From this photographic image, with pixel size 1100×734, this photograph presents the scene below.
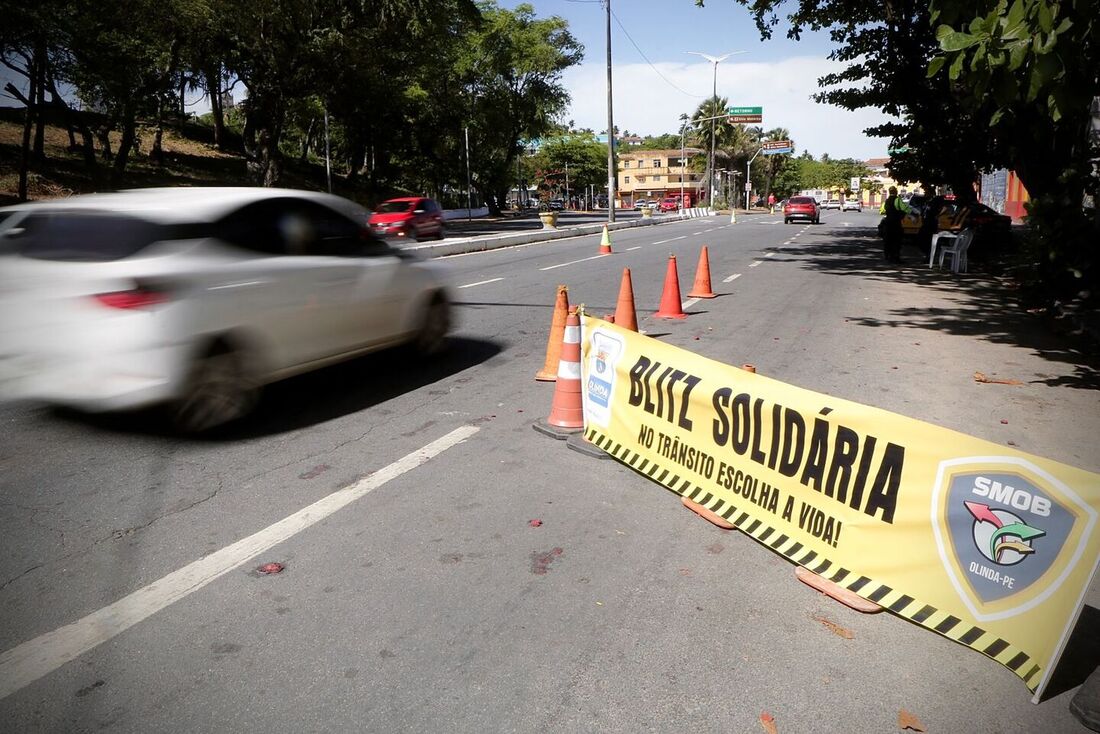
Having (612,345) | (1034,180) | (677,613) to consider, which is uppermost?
(1034,180)

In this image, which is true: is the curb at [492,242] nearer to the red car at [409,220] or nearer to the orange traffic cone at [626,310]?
the red car at [409,220]

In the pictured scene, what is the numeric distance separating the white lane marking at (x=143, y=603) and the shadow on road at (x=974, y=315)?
6.75 metres

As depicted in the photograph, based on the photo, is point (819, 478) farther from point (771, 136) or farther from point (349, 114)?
point (771, 136)

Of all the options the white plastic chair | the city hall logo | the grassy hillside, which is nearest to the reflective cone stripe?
the city hall logo

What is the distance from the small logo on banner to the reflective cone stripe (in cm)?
11

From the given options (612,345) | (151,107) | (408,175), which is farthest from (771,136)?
(612,345)

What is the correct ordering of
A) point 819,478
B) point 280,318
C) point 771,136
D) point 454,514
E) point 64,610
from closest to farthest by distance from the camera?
1. point 64,610
2. point 819,478
3. point 454,514
4. point 280,318
5. point 771,136

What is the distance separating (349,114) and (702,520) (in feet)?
148

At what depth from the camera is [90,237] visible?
16.4ft

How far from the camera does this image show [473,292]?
1317cm

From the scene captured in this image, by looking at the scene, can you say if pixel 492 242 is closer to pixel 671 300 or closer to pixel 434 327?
pixel 671 300

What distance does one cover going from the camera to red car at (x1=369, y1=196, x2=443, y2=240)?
2765 cm

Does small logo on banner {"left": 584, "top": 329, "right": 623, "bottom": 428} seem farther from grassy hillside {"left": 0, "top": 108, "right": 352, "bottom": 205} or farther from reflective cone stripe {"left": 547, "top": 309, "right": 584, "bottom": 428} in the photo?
grassy hillside {"left": 0, "top": 108, "right": 352, "bottom": 205}

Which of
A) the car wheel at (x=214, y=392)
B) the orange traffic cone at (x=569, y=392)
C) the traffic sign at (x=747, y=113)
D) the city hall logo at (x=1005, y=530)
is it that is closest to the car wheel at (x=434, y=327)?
the car wheel at (x=214, y=392)
